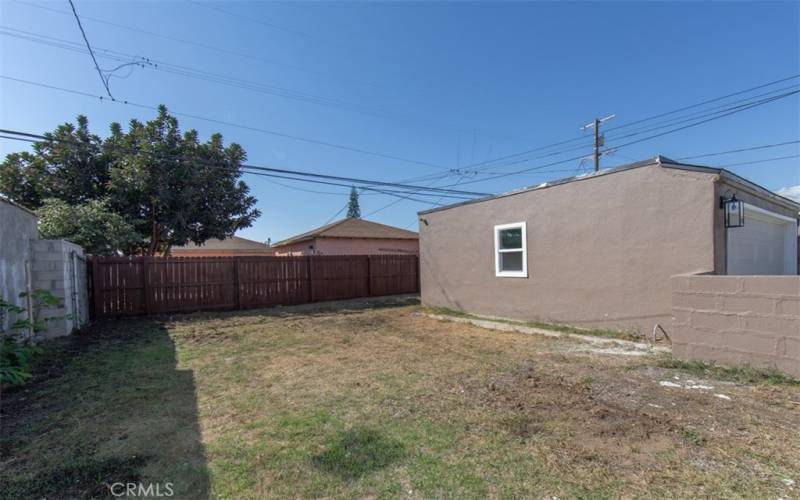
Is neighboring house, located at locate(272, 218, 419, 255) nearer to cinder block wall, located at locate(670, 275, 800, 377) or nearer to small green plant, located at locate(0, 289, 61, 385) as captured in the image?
Result: small green plant, located at locate(0, 289, 61, 385)

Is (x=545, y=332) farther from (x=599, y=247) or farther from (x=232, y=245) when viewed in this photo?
(x=232, y=245)

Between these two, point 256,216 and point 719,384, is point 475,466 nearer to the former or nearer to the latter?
point 719,384

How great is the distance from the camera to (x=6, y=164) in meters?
12.2

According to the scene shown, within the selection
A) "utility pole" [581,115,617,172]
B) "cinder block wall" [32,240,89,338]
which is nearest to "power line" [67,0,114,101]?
"cinder block wall" [32,240,89,338]

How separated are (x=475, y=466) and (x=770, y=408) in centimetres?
273

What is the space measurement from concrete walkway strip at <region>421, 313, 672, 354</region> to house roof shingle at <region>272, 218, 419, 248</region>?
10.6 metres

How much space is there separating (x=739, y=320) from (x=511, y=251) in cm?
427

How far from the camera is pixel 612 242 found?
6.11 metres

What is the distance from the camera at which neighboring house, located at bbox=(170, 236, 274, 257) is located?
28964mm

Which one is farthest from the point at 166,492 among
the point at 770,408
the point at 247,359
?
the point at 770,408

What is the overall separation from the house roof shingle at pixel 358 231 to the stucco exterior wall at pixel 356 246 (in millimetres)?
234

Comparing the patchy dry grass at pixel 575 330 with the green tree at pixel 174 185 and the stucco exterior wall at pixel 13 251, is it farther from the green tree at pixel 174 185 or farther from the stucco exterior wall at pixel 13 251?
the green tree at pixel 174 185

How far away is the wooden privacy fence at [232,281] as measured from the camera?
30.8ft

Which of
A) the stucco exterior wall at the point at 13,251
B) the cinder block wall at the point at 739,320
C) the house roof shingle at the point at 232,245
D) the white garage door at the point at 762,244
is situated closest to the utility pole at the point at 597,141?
the white garage door at the point at 762,244
